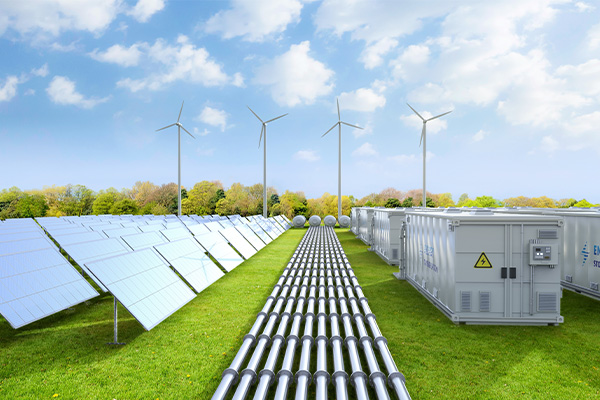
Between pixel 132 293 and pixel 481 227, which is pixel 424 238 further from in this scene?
pixel 132 293

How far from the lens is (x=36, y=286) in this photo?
8711 millimetres

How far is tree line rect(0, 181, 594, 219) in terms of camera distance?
79.6 metres

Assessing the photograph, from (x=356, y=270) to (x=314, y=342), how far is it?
9768 millimetres

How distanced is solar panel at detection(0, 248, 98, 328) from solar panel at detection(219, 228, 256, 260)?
9.16 m

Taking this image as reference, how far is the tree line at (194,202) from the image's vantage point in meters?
79.6

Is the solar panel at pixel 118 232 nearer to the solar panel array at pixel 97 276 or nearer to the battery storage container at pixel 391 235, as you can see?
the solar panel array at pixel 97 276

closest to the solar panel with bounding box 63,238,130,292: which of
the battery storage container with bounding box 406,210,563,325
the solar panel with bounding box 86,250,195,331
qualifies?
the solar panel with bounding box 86,250,195,331

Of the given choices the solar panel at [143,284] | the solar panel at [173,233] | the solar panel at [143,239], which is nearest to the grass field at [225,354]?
the solar panel at [143,284]

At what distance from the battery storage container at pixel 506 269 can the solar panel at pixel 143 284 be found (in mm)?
7980

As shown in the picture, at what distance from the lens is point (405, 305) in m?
11.4

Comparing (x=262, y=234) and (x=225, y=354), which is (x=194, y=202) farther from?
(x=225, y=354)

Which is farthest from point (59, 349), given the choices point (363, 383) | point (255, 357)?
point (363, 383)

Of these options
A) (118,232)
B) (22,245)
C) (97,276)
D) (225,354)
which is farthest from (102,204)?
(225,354)

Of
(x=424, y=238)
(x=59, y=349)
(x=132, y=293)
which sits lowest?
(x=59, y=349)
